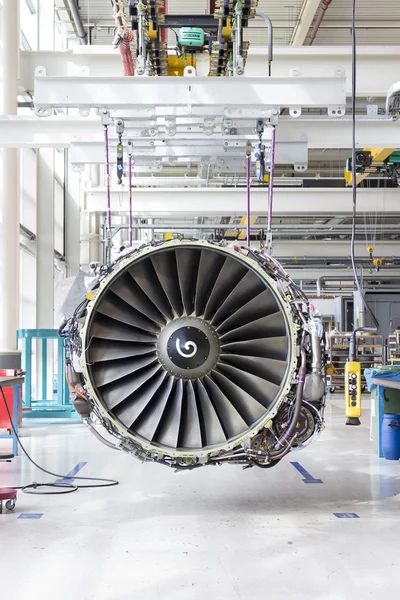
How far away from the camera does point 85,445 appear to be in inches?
352

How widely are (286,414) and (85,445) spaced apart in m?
4.20

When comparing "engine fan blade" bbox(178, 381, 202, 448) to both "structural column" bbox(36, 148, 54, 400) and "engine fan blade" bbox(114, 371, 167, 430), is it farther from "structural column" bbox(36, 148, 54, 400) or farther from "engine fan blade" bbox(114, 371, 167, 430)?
"structural column" bbox(36, 148, 54, 400)

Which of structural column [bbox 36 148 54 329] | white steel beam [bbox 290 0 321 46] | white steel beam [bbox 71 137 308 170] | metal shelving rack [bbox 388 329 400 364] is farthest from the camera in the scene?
metal shelving rack [bbox 388 329 400 364]

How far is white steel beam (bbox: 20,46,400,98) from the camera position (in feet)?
26.4

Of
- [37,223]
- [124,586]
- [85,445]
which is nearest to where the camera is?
[124,586]

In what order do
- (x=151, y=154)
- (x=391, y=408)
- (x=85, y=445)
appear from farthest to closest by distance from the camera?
(x=85, y=445)
(x=391, y=408)
(x=151, y=154)

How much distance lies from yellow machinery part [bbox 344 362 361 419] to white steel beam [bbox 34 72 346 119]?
4193 millimetres

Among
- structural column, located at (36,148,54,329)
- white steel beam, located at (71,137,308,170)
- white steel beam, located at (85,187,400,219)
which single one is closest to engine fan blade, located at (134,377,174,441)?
white steel beam, located at (71,137,308,170)

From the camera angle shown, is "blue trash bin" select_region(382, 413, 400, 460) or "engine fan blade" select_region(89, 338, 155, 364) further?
"blue trash bin" select_region(382, 413, 400, 460)

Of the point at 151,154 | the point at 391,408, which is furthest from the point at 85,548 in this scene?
the point at 391,408

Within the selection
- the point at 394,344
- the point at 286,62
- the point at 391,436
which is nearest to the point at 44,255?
the point at 286,62

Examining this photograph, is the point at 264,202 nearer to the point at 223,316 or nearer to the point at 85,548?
the point at 223,316

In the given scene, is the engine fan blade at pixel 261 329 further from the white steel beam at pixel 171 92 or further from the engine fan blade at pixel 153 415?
the white steel beam at pixel 171 92

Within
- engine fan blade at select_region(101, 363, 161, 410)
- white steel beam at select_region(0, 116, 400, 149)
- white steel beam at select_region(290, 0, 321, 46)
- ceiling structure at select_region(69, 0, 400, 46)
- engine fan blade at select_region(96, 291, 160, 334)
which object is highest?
ceiling structure at select_region(69, 0, 400, 46)
